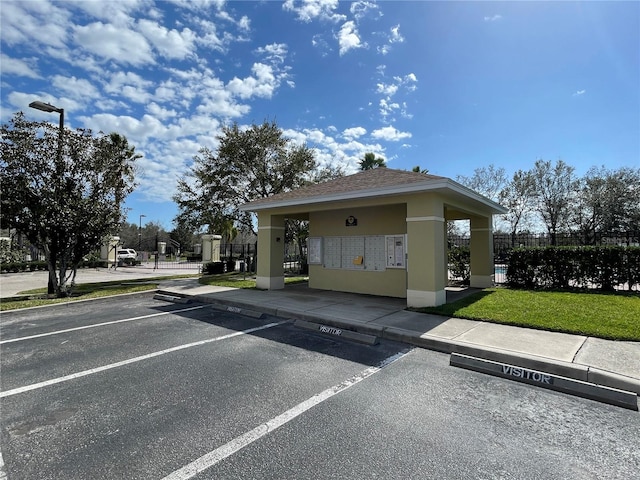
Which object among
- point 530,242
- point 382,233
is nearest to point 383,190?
point 382,233

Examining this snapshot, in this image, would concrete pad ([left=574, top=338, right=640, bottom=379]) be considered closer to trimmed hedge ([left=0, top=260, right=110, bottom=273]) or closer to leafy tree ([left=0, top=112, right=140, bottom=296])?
leafy tree ([left=0, top=112, right=140, bottom=296])

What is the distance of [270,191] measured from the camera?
19.7 m

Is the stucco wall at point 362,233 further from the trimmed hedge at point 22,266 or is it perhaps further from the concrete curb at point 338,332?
the trimmed hedge at point 22,266

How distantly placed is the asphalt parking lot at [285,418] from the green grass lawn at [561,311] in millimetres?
2662

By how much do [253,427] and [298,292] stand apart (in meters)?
8.18

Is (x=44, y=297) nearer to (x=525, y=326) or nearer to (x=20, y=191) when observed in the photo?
(x=20, y=191)

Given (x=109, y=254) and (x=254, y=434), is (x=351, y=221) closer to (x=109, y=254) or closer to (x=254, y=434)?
(x=254, y=434)

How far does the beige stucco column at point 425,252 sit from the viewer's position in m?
8.35

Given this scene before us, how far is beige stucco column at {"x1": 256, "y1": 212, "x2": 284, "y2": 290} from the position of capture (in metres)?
12.2

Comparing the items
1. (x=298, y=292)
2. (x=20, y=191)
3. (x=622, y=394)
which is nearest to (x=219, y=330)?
(x=298, y=292)

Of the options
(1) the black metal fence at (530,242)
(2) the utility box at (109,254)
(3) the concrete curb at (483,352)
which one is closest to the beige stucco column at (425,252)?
(3) the concrete curb at (483,352)

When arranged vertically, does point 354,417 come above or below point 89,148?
below

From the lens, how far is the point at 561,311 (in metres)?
7.51

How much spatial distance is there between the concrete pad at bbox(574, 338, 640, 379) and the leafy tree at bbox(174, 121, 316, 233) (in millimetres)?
16292
